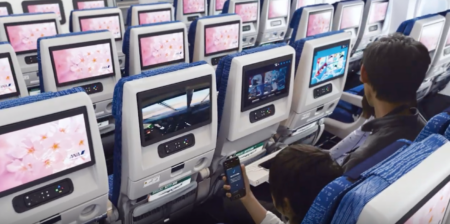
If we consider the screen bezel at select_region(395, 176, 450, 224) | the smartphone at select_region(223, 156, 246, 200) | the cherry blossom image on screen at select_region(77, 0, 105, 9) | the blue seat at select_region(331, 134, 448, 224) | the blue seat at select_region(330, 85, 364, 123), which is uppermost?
the blue seat at select_region(331, 134, 448, 224)

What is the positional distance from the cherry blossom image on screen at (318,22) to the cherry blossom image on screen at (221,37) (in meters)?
1.02

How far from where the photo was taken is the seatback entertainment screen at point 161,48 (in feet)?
10.6

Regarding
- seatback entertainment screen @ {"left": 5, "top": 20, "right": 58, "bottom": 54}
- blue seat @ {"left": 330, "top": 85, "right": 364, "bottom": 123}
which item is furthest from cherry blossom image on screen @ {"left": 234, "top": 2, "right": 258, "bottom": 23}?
seatback entertainment screen @ {"left": 5, "top": 20, "right": 58, "bottom": 54}

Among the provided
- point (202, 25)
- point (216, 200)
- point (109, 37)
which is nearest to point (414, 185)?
point (216, 200)

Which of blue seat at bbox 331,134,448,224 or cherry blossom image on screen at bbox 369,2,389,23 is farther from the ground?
blue seat at bbox 331,134,448,224

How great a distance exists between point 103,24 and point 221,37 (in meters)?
1.47

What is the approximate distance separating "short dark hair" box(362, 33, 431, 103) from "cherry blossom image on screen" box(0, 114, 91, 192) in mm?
1314

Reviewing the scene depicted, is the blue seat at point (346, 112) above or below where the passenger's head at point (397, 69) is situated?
below

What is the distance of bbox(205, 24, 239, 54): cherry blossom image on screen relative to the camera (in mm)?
A: 3670

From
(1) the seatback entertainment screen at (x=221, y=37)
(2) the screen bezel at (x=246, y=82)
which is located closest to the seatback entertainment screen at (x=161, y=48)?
(1) the seatback entertainment screen at (x=221, y=37)

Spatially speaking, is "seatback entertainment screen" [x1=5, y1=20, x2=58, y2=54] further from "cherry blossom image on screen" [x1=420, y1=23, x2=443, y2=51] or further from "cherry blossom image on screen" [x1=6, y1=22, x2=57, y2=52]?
"cherry blossom image on screen" [x1=420, y1=23, x2=443, y2=51]

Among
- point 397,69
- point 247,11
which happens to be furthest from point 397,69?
point 247,11

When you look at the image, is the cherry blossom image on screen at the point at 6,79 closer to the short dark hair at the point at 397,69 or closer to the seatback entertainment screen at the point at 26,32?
the seatback entertainment screen at the point at 26,32

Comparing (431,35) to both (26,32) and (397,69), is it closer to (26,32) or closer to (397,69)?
(397,69)
